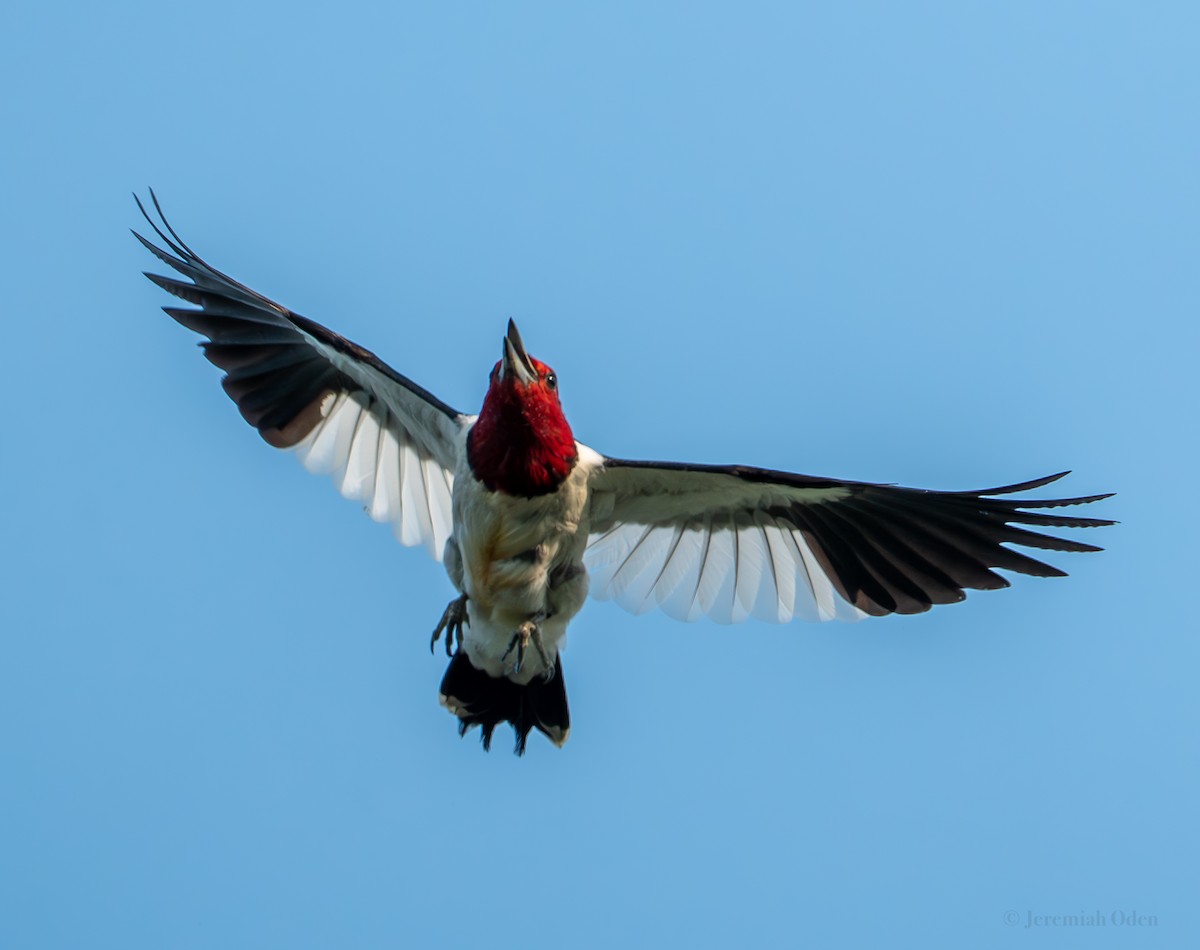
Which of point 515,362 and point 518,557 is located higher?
point 515,362

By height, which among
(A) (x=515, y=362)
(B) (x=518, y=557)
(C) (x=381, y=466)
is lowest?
(B) (x=518, y=557)

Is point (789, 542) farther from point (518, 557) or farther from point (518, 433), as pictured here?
point (518, 433)

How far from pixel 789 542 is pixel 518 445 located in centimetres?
170

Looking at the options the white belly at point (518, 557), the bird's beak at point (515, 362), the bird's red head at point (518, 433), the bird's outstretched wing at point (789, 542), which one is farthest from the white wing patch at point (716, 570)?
the bird's beak at point (515, 362)

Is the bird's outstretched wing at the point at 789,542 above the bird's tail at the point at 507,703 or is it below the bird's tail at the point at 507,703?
above

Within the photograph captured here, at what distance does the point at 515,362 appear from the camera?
6199mm

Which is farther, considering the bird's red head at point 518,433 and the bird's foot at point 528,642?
the bird's foot at point 528,642

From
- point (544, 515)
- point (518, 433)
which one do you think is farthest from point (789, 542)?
point (518, 433)

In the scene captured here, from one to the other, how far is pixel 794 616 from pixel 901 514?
31.8 inches

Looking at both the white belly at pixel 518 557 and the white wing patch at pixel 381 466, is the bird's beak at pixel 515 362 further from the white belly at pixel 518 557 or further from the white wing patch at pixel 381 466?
the white wing patch at pixel 381 466

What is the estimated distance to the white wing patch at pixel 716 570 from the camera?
23.2 feet

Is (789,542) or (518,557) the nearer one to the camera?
(518,557)

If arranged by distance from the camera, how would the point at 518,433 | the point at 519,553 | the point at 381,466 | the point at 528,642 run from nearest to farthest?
the point at 518,433, the point at 519,553, the point at 528,642, the point at 381,466

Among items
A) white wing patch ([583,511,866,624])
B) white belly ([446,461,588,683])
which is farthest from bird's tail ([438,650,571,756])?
white wing patch ([583,511,866,624])
